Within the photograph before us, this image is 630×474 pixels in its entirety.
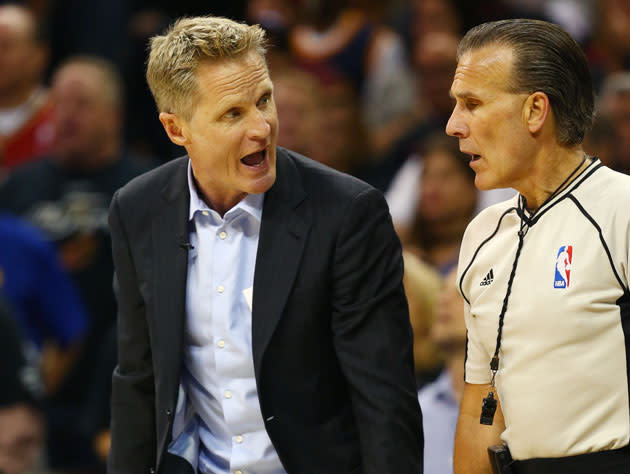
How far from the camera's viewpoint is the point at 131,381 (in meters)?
3.18

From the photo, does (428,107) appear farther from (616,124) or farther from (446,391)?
(446,391)

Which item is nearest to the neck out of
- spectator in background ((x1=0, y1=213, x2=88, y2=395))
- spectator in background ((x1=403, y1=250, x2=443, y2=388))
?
spectator in background ((x1=403, y1=250, x2=443, y2=388))

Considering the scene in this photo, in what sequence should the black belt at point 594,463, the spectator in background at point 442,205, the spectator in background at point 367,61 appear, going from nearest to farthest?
the black belt at point 594,463
the spectator in background at point 442,205
the spectator in background at point 367,61

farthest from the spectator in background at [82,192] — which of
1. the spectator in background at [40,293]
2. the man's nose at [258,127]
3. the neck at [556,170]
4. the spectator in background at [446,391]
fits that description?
the neck at [556,170]

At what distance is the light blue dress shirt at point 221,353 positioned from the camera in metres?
3.01

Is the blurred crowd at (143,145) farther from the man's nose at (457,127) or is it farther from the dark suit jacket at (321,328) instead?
the man's nose at (457,127)

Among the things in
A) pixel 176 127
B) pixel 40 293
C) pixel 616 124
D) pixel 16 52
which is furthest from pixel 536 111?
pixel 16 52

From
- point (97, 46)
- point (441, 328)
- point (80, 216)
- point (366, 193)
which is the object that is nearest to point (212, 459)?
point (366, 193)

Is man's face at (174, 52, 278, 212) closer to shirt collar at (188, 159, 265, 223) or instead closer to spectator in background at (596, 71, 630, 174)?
shirt collar at (188, 159, 265, 223)

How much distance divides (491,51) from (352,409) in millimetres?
1048

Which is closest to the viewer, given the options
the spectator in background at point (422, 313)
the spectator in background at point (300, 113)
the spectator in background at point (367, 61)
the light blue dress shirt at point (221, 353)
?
the light blue dress shirt at point (221, 353)

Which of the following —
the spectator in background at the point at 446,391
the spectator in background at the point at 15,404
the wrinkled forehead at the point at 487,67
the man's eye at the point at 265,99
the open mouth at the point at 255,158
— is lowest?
the spectator in background at the point at 15,404

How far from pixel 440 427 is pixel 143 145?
3.77m

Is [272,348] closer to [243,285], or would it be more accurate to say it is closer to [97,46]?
[243,285]
